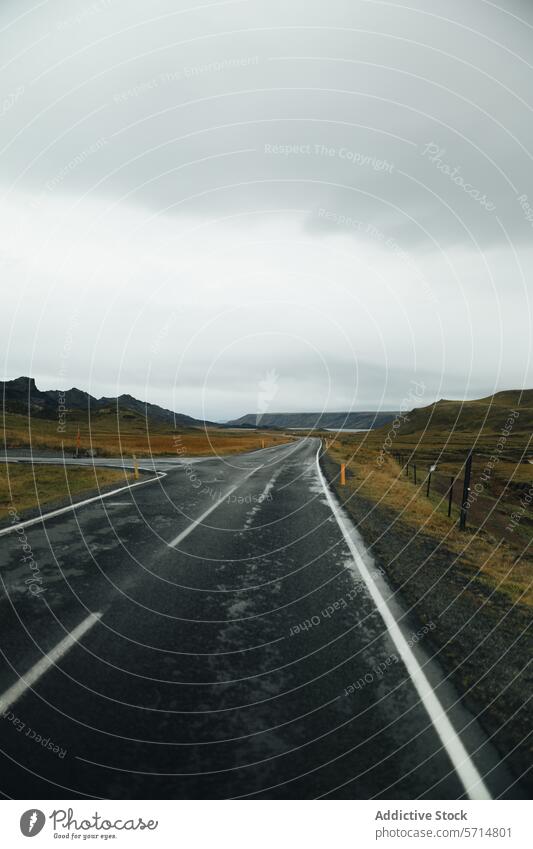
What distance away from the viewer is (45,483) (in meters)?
17.7

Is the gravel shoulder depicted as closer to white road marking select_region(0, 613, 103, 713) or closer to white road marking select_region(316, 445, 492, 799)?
white road marking select_region(316, 445, 492, 799)

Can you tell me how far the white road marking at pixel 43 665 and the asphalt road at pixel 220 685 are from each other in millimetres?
16

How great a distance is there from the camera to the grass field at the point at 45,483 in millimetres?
13547

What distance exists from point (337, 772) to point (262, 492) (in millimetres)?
12626

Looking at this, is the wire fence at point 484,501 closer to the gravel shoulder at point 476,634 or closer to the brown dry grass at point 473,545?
the brown dry grass at point 473,545

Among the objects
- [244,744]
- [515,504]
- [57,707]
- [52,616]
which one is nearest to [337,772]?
[244,744]

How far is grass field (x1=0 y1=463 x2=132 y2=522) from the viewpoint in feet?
44.4
